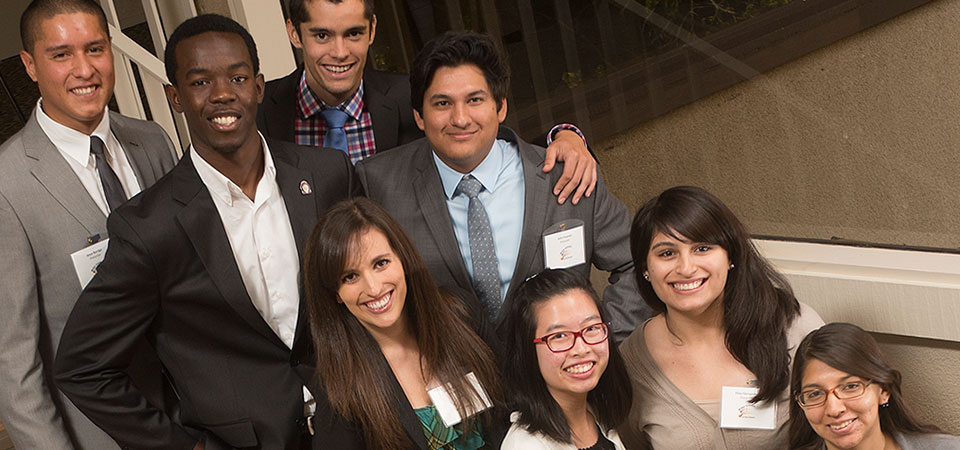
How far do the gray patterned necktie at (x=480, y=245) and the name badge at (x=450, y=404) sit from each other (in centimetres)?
32

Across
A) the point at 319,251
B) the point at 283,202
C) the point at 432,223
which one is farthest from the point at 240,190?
the point at 432,223

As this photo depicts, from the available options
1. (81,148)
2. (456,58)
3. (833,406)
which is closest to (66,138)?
(81,148)

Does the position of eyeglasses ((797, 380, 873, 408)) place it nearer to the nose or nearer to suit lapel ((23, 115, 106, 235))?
the nose

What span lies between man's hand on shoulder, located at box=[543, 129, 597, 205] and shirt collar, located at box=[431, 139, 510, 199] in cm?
14

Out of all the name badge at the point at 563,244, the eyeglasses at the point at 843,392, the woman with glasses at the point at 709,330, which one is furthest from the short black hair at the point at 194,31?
the eyeglasses at the point at 843,392

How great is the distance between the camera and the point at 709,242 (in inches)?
92.8

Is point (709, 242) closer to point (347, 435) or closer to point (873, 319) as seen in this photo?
point (873, 319)

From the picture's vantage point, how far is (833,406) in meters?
2.19

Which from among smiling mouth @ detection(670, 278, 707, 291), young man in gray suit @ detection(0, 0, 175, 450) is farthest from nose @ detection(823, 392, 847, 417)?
young man in gray suit @ detection(0, 0, 175, 450)

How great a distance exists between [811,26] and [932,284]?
0.82m

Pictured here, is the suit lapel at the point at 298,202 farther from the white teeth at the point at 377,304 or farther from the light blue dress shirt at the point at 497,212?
the light blue dress shirt at the point at 497,212

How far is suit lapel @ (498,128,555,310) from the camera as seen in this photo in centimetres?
257

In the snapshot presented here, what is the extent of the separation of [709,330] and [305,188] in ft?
3.68

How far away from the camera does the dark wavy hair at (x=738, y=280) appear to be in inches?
92.8
